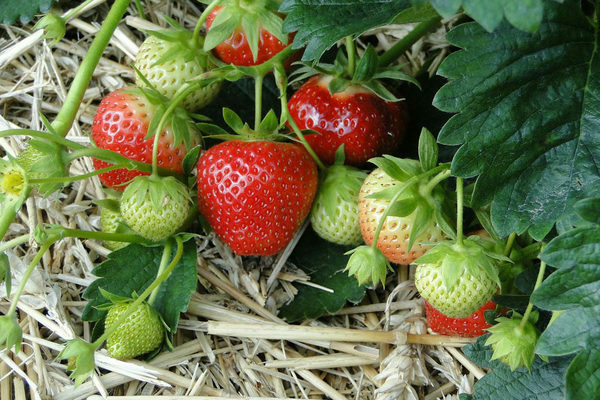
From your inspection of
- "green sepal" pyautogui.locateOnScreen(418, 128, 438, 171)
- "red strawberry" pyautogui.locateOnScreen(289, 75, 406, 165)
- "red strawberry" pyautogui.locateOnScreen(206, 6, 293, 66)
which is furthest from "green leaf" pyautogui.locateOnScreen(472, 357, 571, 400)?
"red strawberry" pyautogui.locateOnScreen(206, 6, 293, 66)

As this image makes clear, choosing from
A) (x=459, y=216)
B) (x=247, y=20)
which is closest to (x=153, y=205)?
(x=247, y=20)

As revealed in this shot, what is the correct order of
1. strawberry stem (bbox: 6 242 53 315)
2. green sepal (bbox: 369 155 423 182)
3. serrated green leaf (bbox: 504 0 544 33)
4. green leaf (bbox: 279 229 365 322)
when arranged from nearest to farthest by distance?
serrated green leaf (bbox: 504 0 544 33) < strawberry stem (bbox: 6 242 53 315) < green sepal (bbox: 369 155 423 182) < green leaf (bbox: 279 229 365 322)

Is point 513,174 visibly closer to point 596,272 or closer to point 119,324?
point 596,272

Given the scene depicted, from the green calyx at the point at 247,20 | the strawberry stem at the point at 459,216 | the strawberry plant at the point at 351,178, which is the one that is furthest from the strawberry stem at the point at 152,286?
the strawberry stem at the point at 459,216

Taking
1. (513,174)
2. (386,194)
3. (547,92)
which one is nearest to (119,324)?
(386,194)

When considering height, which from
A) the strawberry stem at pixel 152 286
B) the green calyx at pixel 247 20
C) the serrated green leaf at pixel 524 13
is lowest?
the strawberry stem at pixel 152 286

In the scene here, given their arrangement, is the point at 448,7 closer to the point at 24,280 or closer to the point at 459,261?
the point at 459,261

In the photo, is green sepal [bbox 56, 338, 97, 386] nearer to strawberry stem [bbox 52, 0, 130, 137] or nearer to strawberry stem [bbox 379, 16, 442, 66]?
strawberry stem [bbox 52, 0, 130, 137]

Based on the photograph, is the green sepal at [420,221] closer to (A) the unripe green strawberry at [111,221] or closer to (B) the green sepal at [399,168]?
(B) the green sepal at [399,168]
